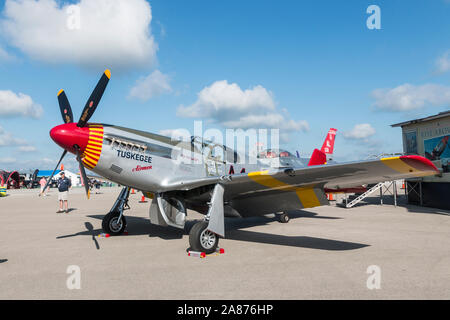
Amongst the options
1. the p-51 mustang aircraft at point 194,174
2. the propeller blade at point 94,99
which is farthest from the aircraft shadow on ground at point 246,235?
the propeller blade at point 94,99

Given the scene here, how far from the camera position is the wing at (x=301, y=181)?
4731 mm

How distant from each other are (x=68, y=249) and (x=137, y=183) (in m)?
2.06

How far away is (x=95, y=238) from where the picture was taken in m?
7.69

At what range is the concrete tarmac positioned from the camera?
12.7 feet

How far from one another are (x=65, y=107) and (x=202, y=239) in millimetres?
4594

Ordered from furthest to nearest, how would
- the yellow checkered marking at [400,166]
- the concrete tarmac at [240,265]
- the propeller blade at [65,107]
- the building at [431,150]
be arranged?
the building at [431,150], the propeller blade at [65,107], the yellow checkered marking at [400,166], the concrete tarmac at [240,265]

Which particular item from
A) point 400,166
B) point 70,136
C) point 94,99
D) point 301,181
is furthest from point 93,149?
point 400,166

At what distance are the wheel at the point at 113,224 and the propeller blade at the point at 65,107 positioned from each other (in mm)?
2745

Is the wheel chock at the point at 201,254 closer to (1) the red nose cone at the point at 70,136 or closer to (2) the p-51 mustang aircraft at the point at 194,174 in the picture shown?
(2) the p-51 mustang aircraft at the point at 194,174

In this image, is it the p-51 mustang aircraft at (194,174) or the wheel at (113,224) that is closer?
the p-51 mustang aircraft at (194,174)

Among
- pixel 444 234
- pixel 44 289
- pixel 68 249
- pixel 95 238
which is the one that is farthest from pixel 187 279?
pixel 444 234

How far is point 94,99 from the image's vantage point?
20.2ft

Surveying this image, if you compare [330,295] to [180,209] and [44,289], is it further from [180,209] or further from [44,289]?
[180,209]

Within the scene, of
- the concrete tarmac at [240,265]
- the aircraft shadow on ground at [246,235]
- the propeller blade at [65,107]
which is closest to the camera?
the concrete tarmac at [240,265]
